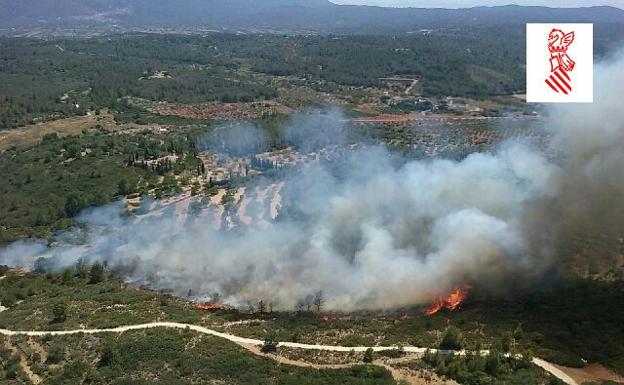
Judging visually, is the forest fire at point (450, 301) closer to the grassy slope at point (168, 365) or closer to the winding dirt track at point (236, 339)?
the winding dirt track at point (236, 339)

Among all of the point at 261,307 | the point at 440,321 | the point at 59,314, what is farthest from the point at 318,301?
the point at 59,314

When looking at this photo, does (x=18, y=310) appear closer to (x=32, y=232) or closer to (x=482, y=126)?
(x=32, y=232)

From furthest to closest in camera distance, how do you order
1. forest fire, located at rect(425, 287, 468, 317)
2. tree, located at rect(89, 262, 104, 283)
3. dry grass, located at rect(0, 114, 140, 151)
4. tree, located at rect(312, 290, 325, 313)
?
dry grass, located at rect(0, 114, 140, 151) → tree, located at rect(89, 262, 104, 283) → tree, located at rect(312, 290, 325, 313) → forest fire, located at rect(425, 287, 468, 317)

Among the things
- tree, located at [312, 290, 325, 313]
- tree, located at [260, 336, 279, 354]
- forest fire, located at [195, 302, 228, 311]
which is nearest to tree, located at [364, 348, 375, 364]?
tree, located at [260, 336, 279, 354]

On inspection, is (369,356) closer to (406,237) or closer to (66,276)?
(406,237)

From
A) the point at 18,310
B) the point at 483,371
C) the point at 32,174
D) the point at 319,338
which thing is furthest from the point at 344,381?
the point at 32,174

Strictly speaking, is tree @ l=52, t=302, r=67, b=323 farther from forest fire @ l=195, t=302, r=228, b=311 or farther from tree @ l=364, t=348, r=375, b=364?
tree @ l=364, t=348, r=375, b=364

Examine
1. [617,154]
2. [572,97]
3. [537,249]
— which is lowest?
[537,249]
